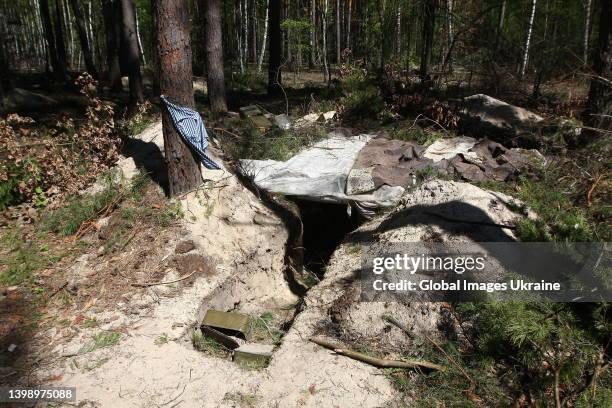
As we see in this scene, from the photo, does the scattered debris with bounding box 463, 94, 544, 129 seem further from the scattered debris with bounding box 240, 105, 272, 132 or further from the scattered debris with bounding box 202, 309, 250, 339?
the scattered debris with bounding box 202, 309, 250, 339

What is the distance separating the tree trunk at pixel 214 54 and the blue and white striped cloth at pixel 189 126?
2.91 metres

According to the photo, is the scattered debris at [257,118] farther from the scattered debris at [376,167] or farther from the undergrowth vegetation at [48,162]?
the undergrowth vegetation at [48,162]

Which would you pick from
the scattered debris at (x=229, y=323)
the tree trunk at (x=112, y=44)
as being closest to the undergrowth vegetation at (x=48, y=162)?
the scattered debris at (x=229, y=323)

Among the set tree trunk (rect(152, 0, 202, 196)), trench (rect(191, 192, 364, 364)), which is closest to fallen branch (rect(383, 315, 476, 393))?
trench (rect(191, 192, 364, 364))

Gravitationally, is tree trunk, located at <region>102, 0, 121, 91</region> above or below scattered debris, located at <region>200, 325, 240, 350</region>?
above

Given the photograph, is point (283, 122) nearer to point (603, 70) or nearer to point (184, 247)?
point (184, 247)

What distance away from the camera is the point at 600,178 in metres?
3.84

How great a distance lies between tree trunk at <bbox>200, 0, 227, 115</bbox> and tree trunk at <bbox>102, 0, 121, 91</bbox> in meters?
4.65

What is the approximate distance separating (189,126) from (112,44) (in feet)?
26.7

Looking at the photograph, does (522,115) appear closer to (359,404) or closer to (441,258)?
(441,258)

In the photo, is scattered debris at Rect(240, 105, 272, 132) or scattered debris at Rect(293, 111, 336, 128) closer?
scattered debris at Rect(240, 105, 272, 132)

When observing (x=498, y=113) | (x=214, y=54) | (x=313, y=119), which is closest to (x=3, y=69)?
(x=214, y=54)

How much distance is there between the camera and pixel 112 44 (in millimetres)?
11781

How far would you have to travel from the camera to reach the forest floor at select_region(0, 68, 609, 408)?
3.51 metres
